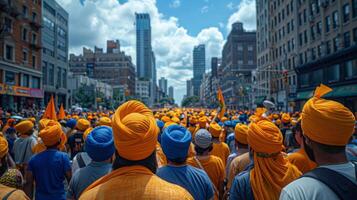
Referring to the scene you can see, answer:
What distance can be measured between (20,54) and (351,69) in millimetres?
43257

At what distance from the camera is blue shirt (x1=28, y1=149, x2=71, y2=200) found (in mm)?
4039

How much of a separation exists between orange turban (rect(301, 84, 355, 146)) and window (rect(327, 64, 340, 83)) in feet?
110

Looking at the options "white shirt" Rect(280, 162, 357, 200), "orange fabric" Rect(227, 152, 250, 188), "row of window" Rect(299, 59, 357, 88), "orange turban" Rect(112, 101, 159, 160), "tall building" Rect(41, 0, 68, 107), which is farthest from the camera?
"tall building" Rect(41, 0, 68, 107)

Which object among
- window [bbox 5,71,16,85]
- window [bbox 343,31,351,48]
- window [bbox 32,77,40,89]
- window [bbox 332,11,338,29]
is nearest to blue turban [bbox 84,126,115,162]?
window [bbox 343,31,351,48]

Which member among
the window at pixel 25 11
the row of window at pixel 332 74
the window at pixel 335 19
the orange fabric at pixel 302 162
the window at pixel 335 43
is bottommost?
the orange fabric at pixel 302 162

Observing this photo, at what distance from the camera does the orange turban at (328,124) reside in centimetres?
191

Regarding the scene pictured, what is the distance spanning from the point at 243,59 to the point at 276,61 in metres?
43.2

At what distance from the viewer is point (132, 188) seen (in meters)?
1.69

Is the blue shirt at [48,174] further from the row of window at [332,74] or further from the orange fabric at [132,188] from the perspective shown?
the row of window at [332,74]

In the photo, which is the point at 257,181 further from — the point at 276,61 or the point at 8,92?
the point at 276,61

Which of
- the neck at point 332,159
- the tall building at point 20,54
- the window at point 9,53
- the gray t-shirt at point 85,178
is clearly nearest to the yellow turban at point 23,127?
the gray t-shirt at point 85,178

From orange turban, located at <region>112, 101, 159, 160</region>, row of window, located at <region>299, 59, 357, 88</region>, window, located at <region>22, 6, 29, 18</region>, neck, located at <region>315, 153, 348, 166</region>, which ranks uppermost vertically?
window, located at <region>22, 6, 29, 18</region>

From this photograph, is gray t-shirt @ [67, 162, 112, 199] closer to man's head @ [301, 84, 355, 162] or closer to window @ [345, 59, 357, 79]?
man's head @ [301, 84, 355, 162]

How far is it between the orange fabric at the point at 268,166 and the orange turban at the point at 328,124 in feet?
2.73
